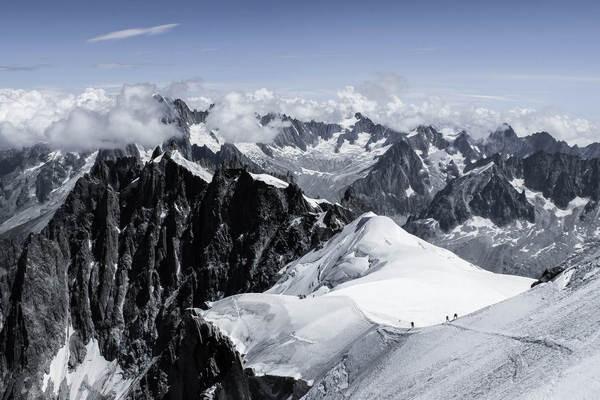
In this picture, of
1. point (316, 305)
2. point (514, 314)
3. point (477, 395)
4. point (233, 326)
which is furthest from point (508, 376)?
point (233, 326)

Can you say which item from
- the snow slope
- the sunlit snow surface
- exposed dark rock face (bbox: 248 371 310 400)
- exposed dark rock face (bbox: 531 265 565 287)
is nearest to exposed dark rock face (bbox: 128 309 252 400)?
exposed dark rock face (bbox: 248 371 310 400)

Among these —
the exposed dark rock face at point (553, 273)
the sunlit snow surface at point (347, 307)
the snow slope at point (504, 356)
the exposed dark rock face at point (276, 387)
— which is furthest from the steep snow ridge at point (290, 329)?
the exposed dark rock face at point (553, 273)

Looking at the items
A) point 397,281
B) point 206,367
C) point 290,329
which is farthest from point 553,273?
point 206,367

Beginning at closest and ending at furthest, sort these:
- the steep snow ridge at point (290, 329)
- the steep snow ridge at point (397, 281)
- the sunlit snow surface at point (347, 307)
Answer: the steep snow ridge at point (290, 329) → the sunlit snow surface at point (347, 307) → the steep snow ridge at point (397, 281)

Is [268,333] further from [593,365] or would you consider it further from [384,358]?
[593,365]

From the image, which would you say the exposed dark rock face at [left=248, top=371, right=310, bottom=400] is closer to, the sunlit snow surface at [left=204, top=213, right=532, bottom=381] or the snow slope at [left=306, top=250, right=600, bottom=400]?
the sunlit snow surface at [left=204, top=213, right=532, bottom=381]

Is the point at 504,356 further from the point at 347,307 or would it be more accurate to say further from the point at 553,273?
the point at 347,307

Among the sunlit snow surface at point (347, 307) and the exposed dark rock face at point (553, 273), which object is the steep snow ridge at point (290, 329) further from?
the exposed dark rock face at point (553, 273)
